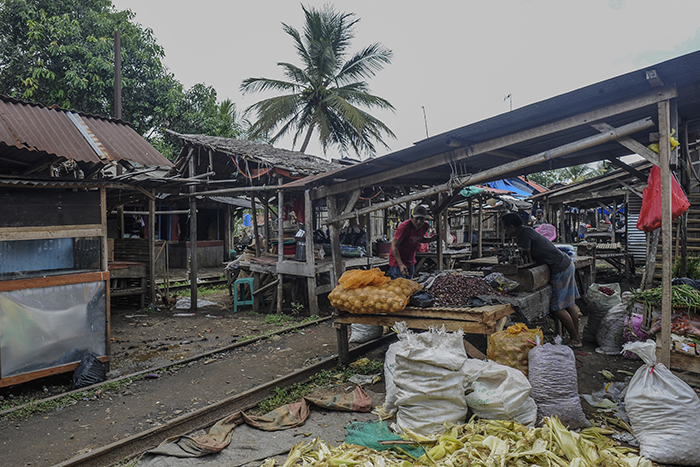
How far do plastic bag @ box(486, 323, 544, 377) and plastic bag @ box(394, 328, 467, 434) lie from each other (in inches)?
23.3

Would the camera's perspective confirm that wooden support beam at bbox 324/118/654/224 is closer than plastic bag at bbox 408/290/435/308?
Yes

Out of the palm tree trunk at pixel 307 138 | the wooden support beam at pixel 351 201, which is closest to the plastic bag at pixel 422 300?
the wooden support beam at pixel 351 201

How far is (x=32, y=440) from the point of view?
163 inches

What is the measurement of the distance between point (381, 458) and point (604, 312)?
515 cm

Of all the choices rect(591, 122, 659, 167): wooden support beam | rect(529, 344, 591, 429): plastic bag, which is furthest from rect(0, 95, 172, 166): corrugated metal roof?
rect(591, 122, 659, 167): wooden support beam

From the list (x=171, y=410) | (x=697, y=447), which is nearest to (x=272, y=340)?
(x=171, y=410)

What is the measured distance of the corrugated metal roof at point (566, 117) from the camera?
3514 millimetres

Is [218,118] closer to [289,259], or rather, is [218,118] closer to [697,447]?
[289,259]

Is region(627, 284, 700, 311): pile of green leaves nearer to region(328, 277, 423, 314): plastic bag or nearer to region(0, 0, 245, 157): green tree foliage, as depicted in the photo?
region(328, 277, 423, 314): plastic bag

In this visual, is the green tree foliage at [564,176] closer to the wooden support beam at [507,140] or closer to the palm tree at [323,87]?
the palm tree at [323,87]

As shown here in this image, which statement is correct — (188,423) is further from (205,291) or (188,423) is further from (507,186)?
(507,186)

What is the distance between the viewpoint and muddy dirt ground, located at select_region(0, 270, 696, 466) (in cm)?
420

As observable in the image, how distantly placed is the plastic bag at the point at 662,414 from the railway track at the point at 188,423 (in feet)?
11.9

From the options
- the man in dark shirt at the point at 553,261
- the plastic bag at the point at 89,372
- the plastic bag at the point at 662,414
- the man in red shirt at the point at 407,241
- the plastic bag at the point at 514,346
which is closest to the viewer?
the plastic bag at the point at 662,414
